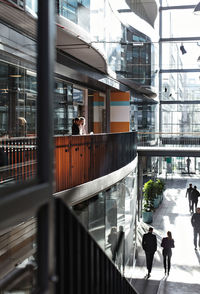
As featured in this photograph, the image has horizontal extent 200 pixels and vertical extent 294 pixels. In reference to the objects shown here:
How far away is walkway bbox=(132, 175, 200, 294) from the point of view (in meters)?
13.1

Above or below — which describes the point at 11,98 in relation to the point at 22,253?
above

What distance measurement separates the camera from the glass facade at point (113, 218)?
1144cm

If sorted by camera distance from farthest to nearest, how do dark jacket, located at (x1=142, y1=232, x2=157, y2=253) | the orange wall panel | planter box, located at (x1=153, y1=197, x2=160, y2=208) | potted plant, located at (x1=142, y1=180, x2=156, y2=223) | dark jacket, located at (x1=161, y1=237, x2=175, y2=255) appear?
the orange wall panel, planter box, located at (x1=153, y1=197, x2=160, y2=208), potted plant, located at (x1=142, y1=180, x2=156, y2=223), dark jacket, located at (x1=142, y1=232, x2=157, y2=253), dark jacket, located at (x1=161, y1=237, x2=175, y2=255)

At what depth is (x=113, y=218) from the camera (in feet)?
44.9

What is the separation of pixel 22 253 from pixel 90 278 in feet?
15.0

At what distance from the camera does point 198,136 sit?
33969 millimetres

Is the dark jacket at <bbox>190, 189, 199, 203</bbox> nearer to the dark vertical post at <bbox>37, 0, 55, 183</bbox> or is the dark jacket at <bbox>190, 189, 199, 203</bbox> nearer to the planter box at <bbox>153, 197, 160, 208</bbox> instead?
the planter box at <bbox>153, 197, 160, 208</bbox>

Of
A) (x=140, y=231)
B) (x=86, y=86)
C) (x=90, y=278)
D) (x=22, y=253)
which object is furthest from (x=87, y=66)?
(x=90, y=278)

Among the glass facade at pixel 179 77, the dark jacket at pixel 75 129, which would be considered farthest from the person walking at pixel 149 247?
the glass facade at pixel 179 77

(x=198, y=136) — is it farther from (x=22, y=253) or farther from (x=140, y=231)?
(x=22, y=253)

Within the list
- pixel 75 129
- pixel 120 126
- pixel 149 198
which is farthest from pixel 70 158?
pixel 120 126

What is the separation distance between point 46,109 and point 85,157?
27.8 feet

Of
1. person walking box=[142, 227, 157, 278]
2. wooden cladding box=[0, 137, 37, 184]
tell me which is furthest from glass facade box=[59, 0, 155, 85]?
person walking box=[142, 227, 157, 278]

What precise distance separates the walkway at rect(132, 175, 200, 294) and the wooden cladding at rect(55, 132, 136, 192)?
3.77 m
